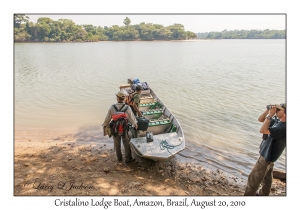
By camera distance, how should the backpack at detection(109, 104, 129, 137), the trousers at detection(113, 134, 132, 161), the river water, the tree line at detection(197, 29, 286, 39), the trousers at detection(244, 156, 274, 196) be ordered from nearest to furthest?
1. the trousers at detection(244, 156, 274, 196)
2. the backpack at detection(109, 104, 129, 137)
3. the trousers at detection(113, 134, 132, 161)
4. the river water
5. the tree line at detection(197, 29, 286, 39)

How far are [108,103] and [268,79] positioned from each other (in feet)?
40.6

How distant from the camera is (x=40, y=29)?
64.4m

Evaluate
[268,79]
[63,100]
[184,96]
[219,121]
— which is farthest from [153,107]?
[268,79]

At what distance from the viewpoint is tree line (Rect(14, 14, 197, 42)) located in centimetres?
6312

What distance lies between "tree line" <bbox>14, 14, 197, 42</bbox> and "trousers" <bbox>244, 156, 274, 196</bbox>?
194 ft

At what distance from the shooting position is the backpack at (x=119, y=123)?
5478 mm

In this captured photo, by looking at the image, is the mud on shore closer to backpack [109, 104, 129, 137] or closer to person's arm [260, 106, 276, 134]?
backpack [109, 104, 129, 137]

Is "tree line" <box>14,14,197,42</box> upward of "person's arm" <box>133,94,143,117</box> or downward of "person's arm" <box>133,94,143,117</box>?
upward

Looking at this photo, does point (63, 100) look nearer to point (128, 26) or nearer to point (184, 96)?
point (184, 96)

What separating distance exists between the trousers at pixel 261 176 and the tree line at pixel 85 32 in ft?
194

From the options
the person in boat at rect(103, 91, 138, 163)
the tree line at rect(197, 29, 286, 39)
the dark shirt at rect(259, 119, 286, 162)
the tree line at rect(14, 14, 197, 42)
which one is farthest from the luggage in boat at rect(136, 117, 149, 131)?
the tree line at rect(14, 14, 197, 42)

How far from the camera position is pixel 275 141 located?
4.01m

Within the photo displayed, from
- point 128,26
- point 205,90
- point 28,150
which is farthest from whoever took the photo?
point 128,26

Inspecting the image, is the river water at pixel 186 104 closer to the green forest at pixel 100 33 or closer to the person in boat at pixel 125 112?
the person in boat at pixel 125 112
